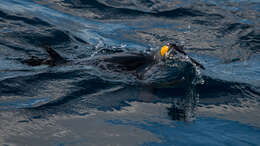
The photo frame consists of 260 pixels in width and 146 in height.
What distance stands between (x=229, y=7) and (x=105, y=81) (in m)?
6.31

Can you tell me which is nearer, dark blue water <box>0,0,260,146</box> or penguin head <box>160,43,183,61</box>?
dark blue water <box>0,0,260,146</box>

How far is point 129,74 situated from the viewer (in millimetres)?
5641

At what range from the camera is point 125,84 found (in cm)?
540

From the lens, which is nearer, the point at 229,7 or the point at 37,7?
the point at 37,7

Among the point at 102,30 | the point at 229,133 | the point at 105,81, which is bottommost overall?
the point at 229,133

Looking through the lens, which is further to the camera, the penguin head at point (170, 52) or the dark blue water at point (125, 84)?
the penguin head at point (170, 52)

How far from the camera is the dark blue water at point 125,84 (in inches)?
161

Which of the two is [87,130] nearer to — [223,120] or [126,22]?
[223,120]

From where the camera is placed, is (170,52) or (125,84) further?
(170,52)

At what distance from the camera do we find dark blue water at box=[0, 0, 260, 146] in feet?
13.4

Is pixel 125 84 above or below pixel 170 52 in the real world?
below

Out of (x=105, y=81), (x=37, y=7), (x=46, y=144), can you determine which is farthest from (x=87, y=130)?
(x=37, y=7)

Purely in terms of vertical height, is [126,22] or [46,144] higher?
[126,22]

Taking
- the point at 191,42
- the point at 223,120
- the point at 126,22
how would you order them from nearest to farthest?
1. the point at 223,120
2. the point at 191,42
3. the point at 126,22
